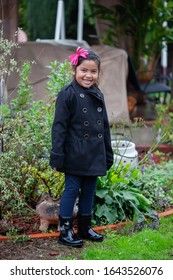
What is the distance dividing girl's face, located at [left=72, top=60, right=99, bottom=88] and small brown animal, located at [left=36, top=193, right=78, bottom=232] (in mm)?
1075

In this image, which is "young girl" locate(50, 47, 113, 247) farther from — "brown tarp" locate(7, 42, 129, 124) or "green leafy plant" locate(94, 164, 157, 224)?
"brown tarp" locate(7, 42, 129, 124)

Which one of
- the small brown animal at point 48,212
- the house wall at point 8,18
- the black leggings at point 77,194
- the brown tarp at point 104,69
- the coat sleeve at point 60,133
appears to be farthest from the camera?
the brown tarp at point 104,69

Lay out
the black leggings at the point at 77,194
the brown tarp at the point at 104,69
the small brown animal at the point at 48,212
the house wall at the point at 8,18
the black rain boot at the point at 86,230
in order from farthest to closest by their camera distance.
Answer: the brown tarp at the point at 104,69, the house wall at the point at 8,18, the small brown animal at the point at 48,212, the black rain boot at the point at 86,230, the black leggings at the point at 77,194

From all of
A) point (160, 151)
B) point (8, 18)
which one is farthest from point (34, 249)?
point (8, 18)

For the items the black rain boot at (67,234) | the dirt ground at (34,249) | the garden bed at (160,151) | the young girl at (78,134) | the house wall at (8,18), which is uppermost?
the house wall at (8,18)

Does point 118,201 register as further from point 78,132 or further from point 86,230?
point 78,132

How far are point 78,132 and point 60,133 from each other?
0.16 meters

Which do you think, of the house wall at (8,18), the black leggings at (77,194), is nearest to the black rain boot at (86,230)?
the black leggings at (77,194)

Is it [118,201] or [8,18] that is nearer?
[118,201]

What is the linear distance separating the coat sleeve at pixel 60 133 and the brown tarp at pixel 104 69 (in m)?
4.27

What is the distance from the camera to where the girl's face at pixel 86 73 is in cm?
456

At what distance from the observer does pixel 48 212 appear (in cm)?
497

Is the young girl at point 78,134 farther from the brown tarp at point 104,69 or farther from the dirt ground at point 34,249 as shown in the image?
the brown tarp at point 104,69
